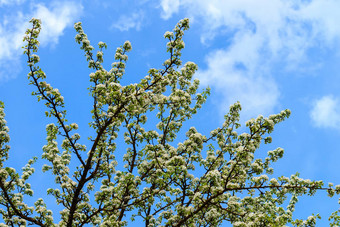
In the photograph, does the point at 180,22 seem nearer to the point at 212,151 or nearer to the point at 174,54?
the point at 174,54

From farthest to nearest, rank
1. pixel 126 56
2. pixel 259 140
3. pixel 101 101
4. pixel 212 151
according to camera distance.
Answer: pixel 126 56 → pixel 212 151 → pixel 101 101 → pixel 259 140

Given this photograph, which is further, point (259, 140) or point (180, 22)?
point (180, 22)

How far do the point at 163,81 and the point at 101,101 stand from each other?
2.77 meters

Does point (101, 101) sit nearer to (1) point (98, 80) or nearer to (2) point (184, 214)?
(1) point (98, 80)

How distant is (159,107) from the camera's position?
18656 millimetres

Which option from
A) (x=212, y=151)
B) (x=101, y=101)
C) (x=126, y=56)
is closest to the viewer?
(x=101, y=101)

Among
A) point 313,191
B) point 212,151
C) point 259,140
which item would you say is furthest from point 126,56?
point 313,191

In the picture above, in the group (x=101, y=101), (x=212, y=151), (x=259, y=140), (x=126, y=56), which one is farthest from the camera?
(x=126, y=56)

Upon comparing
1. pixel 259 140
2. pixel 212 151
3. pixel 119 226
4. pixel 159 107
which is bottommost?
pixel 119 226

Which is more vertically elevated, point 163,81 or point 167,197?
point 163,81

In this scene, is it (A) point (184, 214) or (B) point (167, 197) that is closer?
(A) point (184, 214)

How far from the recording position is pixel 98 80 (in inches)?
616

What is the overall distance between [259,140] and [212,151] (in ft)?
10.0

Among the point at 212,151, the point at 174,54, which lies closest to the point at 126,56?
the point at 174,54
